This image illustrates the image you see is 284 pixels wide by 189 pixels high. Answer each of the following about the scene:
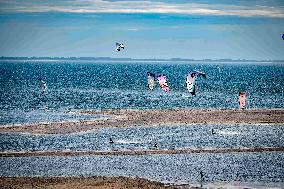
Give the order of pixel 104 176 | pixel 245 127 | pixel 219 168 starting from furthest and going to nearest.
Answer: pixel 245 127 → pixel 219 168 → pixel 104 176

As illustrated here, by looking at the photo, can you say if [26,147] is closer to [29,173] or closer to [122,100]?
[29,173]

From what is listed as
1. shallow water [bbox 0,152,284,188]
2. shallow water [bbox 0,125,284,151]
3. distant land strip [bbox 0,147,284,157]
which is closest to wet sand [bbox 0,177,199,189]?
shallow water [bbox 0,152,284,188]

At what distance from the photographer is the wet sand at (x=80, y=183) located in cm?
3014

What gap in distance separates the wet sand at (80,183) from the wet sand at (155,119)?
1989 centimetres

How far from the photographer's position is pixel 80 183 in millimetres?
30953

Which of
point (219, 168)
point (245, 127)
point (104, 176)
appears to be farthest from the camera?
point (245, 127)

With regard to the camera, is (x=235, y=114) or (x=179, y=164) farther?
(x=235, y=114)

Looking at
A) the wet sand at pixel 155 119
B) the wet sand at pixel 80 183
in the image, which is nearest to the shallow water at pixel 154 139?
the wet sand at pixel 155 119

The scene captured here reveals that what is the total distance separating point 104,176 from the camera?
3391 cm

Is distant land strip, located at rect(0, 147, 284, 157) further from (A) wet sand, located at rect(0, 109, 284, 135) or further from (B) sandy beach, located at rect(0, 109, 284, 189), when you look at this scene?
(A) wet sand, located at rect(0, 109, 284, 135)

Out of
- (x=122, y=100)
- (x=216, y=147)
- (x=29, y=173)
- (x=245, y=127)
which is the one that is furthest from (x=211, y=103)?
(x=29, y=173)

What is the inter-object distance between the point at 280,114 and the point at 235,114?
5904 millimetres

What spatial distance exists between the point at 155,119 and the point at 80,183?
102 ft

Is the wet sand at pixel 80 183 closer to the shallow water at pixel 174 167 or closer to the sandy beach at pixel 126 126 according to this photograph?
the sandy beach at pixel 126 126
